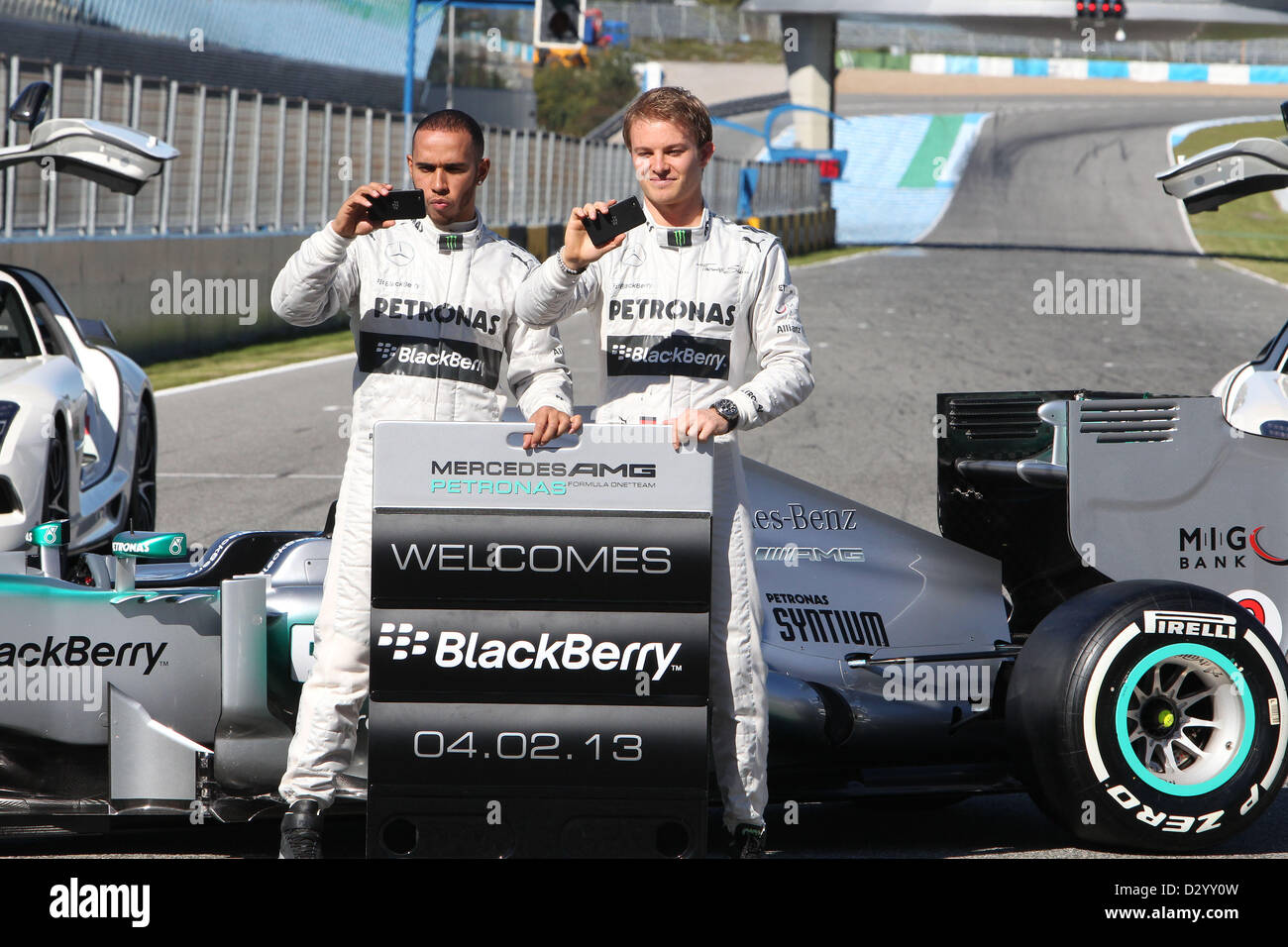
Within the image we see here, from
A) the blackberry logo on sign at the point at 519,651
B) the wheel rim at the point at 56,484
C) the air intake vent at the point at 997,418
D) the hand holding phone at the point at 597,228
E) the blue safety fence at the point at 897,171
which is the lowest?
the blackberry logo on sign at the point at 519,651

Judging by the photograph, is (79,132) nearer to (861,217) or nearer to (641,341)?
(641,341)

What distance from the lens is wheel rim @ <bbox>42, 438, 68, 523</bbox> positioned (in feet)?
20.0

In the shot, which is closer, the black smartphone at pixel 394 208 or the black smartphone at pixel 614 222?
the black smartphone at pixel 614 222

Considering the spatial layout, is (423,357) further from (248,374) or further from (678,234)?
(248,374)

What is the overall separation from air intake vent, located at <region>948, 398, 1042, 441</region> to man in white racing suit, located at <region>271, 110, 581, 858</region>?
57.7 inches

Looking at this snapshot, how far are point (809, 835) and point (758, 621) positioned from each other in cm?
98

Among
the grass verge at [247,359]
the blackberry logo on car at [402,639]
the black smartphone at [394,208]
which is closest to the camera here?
the blackberry logo on car at [402,639]

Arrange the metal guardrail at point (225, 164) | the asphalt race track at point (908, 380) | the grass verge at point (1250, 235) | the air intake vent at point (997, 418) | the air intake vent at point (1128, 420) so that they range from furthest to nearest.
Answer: the grass verge at point (1250, 235)
the metal guardrail at point (225, 164)
the asphalt race track at point (908, 380)
the air intake vent at point (997, 418)
the air intake vent at point (1128, 420)

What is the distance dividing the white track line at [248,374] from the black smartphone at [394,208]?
416 inches

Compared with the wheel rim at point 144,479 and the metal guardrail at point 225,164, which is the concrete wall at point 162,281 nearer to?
the metal guardrail at point 225,164

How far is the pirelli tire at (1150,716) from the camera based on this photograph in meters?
4.29

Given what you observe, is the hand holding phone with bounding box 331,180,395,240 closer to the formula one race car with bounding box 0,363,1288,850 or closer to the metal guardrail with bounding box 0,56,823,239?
the formula one race car with bounding box 0,363,1288,850

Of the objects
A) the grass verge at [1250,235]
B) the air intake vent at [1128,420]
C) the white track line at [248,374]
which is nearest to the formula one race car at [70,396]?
the air intake vent at [1128,420]

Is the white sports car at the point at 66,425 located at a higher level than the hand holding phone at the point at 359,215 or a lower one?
lower
